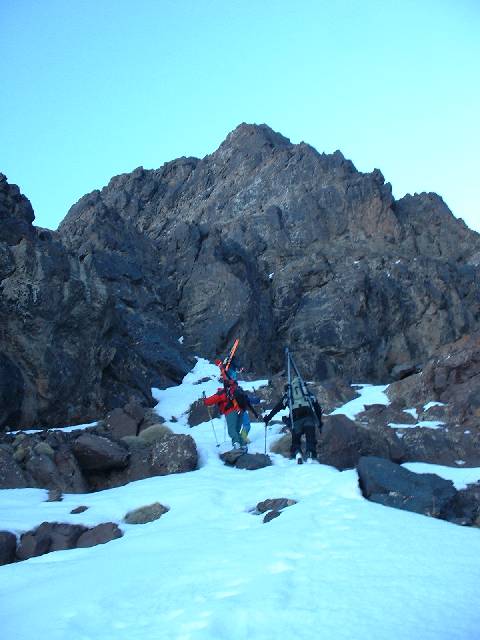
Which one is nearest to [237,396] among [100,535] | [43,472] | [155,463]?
[155,463]

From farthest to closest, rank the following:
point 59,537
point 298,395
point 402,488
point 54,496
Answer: point 298,395
point 54,496
point 402,488
point 59,537

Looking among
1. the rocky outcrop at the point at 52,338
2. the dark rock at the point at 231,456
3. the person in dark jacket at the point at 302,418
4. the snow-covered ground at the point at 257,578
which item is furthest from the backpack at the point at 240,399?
the rocky outcrop at the point at 52,338

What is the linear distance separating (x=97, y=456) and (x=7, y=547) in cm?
464

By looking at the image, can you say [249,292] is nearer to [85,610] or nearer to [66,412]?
[66,412]

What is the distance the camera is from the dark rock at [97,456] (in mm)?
12039

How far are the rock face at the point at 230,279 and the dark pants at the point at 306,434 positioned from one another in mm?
8116

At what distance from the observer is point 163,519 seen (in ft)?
26.5

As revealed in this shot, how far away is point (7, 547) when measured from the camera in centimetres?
741

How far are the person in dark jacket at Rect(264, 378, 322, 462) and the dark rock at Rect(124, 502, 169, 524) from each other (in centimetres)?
367

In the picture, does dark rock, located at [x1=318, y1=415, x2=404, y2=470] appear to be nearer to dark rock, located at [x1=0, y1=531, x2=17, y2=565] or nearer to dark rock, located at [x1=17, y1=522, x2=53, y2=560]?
dark rock, located at [x1=17, y1=522, x2=53, y2=560]

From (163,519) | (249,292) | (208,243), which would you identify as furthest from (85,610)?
(208,243)

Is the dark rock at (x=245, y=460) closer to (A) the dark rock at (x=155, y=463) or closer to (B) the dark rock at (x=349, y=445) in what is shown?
(A) the dark rock at (x=155, y=463)

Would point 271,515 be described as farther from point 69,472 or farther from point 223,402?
point 223,402

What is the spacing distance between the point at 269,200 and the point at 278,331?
1422 centimetres
